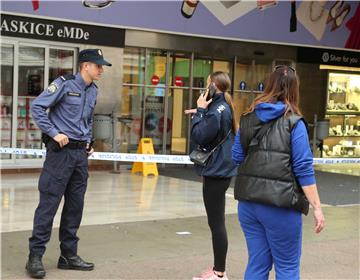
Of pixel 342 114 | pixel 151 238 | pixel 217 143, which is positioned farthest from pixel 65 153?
pixel 342 114

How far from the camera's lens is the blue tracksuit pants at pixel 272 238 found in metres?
A: 3.74

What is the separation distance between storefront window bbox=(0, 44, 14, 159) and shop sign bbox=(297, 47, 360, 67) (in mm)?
8263

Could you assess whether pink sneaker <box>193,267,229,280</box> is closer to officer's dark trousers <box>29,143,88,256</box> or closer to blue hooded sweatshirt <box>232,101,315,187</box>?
officer's dark trousers <box>29,143,88,256</box>

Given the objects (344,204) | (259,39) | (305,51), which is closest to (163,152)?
(259,39)

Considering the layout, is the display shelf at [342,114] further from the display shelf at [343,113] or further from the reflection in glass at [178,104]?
the reflection in glass at [178,104]

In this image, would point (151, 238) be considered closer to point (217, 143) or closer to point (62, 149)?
point (62, 149)

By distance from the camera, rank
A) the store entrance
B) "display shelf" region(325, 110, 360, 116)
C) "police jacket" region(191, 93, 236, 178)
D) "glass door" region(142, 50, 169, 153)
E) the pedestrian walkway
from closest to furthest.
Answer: "police jacket" region(191, 93, 236, 178) < the pedestrian walkway < the store entrance < "glass door" region(142, 50, 169, 153) < "display shelf" region(325, 110, 360, 116)

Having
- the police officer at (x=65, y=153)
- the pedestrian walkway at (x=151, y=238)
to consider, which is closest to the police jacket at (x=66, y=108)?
the police officer at (x=65, y=153)

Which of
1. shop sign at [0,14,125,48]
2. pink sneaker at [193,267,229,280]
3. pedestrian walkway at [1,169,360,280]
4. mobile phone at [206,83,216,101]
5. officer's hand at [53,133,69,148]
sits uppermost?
shop sign at [0,14,125,48]

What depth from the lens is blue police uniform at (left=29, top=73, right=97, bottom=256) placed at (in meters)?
5.15

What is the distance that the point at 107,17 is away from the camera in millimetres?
12891

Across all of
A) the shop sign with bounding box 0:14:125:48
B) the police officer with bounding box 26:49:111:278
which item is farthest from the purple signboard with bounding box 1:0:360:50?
the police officer with bounding box 26:49:111:278

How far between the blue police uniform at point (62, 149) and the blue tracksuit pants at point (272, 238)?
6.35ft

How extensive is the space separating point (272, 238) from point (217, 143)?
1.44 meters
